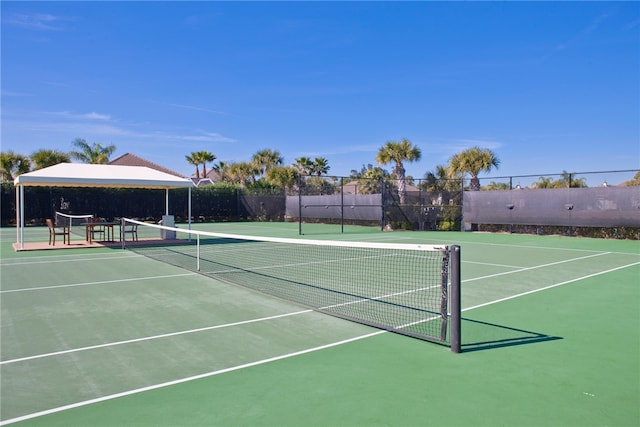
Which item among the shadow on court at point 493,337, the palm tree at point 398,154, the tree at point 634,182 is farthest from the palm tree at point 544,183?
the shadow on court at point 493,337

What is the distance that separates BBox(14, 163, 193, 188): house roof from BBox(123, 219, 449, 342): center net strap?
7.61ft

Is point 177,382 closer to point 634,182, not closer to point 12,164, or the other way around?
point 634,182

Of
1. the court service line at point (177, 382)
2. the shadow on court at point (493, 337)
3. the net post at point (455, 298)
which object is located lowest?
the court service line at point (177, 382)

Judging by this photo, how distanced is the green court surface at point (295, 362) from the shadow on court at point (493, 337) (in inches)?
1.4

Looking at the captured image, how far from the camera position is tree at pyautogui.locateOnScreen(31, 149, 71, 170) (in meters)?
30.9

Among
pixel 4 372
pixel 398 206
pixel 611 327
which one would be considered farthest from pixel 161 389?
pixel 398 206

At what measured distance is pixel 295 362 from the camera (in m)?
4.53

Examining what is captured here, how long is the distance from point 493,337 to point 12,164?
110 ft

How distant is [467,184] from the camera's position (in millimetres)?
25641

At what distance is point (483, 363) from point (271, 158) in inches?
1802

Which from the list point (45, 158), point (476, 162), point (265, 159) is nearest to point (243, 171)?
point (265, 159)

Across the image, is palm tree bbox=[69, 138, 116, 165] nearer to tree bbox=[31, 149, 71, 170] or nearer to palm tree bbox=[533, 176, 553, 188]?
tree bbox=[31, 149, 71, 170]

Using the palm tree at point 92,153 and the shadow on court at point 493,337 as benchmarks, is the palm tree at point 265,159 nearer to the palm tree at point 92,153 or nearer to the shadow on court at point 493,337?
the palm tree at point 92,153

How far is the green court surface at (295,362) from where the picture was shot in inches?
135
